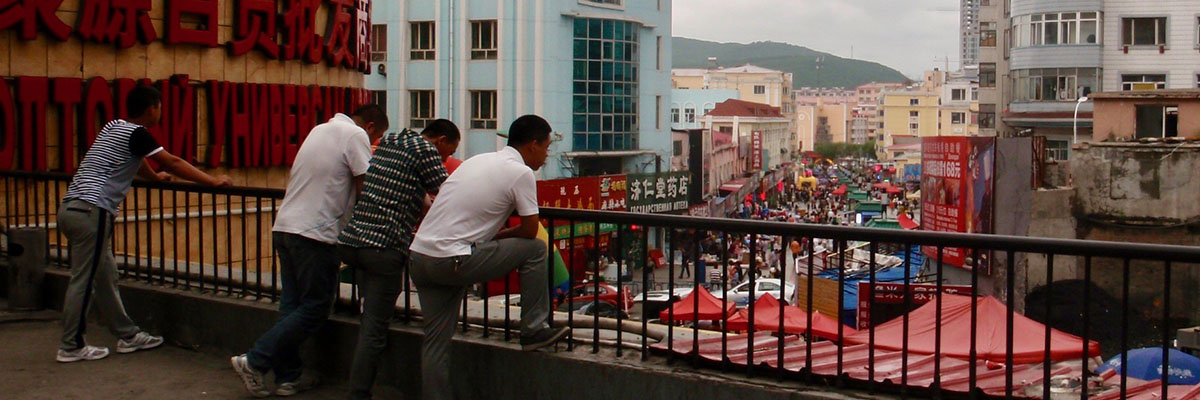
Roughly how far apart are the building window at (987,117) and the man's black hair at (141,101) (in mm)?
51210

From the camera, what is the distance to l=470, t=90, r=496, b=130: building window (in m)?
44.1

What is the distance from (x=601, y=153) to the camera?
45281mm

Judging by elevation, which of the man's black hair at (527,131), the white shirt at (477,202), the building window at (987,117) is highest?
the building window at (987,117)

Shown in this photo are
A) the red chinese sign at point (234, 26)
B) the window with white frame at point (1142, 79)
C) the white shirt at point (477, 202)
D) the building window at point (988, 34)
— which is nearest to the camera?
the white shirt at point (477, 202)

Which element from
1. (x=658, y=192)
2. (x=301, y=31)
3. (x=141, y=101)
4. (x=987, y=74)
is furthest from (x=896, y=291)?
(x=987, y=74)

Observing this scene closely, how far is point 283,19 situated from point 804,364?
1154 centimetres

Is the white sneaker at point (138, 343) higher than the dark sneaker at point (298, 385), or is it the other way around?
the white sneaker at point (138, 343)

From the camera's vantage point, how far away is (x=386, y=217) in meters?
5.70

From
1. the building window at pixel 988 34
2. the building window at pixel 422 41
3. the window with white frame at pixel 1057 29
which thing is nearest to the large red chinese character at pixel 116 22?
the building window at pixel 422 41

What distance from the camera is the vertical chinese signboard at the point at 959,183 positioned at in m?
28.2

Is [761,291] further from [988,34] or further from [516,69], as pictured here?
[988,34]

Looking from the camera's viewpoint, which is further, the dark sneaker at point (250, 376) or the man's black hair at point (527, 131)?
the dark sneaker at point (250, 376)

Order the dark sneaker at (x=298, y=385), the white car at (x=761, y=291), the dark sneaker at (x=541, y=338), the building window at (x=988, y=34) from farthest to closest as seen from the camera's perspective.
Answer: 1. the building window at (x=988, y=34)
2. the white car at (x=761, y=291)
3. the dark sneaker at (x=298, y=385)
4. the dark sneaker at (x=541, y=338)

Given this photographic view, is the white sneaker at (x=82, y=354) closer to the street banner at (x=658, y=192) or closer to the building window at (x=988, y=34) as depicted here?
the street banner at (x=658, y=192)
